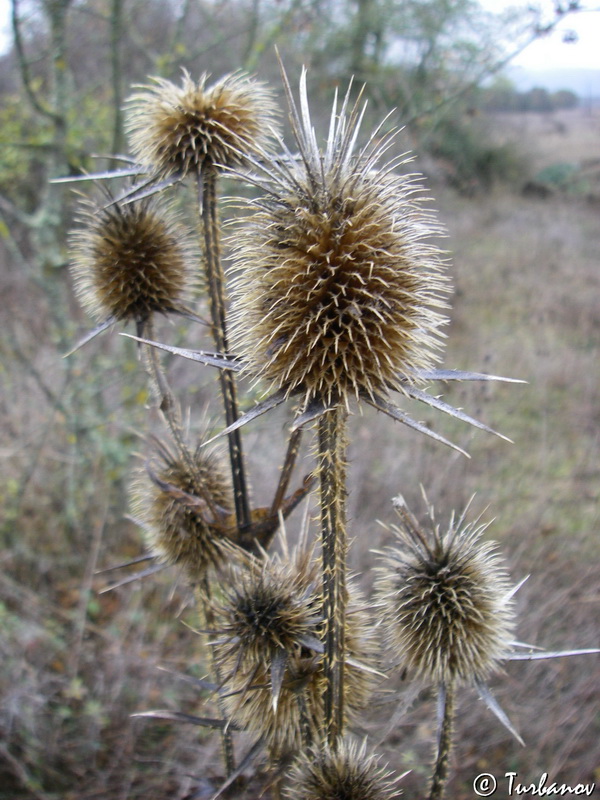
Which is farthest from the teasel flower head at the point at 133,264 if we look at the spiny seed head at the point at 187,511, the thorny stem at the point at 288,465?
the thorny stem at the point at 288,465

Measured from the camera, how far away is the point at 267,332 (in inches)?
53.5

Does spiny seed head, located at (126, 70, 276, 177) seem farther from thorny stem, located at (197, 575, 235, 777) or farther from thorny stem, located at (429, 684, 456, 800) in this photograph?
thorny stem, located at (429, 684, 456, 800)

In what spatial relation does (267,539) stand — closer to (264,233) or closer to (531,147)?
(264,233)

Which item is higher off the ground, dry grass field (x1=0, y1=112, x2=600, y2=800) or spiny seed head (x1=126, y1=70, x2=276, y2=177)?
spiny seed head (x1=126, y1=70, x2=276, y2=177)

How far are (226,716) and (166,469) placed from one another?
811 mm

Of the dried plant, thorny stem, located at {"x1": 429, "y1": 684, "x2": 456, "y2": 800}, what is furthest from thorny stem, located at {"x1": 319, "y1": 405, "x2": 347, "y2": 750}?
thorny stem, located at {"x1": 429, "y1": 684, "x2": 456, "y2": 800}

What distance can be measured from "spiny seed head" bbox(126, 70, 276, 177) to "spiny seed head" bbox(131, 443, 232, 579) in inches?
35.2

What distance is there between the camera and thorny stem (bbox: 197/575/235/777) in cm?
186

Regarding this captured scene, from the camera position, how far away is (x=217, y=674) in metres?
1.89

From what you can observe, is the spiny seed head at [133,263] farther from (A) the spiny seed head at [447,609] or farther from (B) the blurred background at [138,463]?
(A) the spiny seed head at [447,609]

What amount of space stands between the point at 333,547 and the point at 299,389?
14.2 inches

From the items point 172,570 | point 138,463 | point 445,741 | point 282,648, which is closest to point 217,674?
point 282,648

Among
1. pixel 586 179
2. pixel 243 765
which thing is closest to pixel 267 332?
pixel 243 765

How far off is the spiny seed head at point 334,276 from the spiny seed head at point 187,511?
24.7 inches
